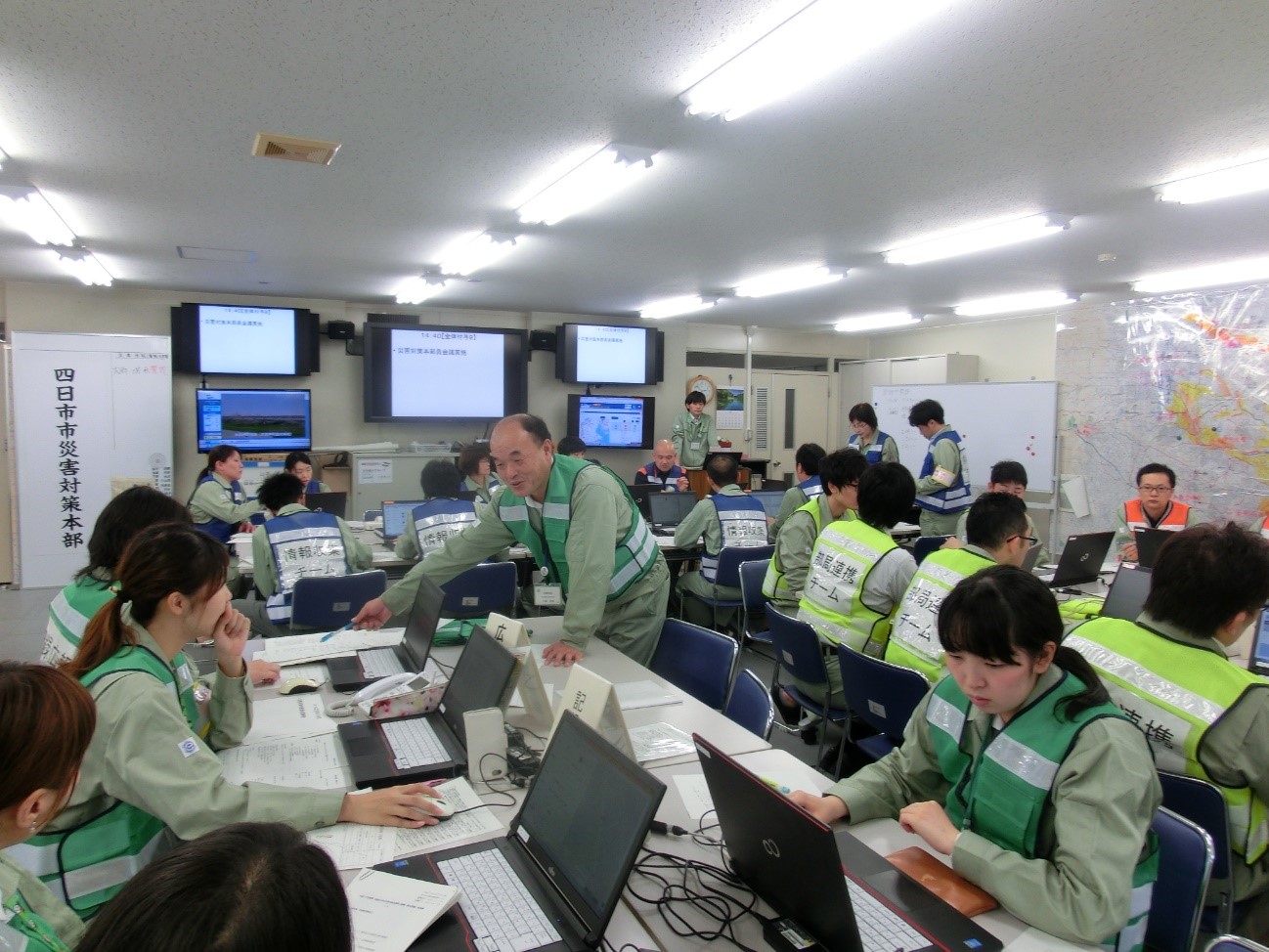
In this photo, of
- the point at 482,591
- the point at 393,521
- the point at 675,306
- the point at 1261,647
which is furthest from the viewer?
the point at 675,306

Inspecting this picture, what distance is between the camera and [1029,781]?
1428 mm

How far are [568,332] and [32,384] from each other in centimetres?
504

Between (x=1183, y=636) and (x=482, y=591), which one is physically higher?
(x=1183, y=636)

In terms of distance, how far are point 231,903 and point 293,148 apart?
3.65 metres

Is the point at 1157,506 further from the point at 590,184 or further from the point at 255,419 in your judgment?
the point at 255,419

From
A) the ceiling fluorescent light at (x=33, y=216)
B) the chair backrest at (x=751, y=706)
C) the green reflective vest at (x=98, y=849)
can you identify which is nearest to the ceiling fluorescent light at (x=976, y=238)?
the chair backrest at (x=751, y=706)

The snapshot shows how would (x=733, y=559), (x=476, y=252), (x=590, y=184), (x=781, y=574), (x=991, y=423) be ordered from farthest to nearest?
(x=991, y=423) → (x=476, y=252) → (x=733, y=559) → (x=590, y=184) → (x=781, y=574)

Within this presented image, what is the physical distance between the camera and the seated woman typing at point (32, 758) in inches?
38.9

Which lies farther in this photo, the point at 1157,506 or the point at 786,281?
the point at 786,281

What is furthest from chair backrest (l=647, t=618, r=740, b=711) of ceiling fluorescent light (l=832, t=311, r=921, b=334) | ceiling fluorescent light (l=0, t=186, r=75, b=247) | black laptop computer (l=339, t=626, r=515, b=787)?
ceiling fluorescent light (l=832, t=311, r=921, b=334)

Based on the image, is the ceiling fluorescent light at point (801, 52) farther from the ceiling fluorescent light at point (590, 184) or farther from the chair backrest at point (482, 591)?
the chair backrest at point (482, 591)

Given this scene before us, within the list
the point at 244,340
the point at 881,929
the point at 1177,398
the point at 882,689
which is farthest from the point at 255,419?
the point at 1177,398

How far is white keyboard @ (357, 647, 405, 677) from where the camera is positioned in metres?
2.47

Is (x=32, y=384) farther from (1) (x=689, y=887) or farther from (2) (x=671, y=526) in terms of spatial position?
(1) (x=689, y=887)
